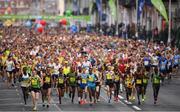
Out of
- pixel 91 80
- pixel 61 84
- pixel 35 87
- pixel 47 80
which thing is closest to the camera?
pixel 35 87

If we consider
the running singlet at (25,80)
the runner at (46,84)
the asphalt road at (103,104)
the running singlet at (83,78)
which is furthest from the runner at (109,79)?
the running singlet at (25,80)

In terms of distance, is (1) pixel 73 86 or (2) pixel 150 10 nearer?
(1) pixel 73 86

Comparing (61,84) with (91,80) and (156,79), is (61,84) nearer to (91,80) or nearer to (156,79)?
(91,80)

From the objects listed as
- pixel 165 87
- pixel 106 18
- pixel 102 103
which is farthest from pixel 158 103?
pixel 106 18

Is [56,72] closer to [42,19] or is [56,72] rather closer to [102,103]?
[102,103]

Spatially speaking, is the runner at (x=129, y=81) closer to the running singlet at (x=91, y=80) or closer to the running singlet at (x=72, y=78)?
the running singlet at (x=91, y=80)

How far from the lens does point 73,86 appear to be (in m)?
32.9

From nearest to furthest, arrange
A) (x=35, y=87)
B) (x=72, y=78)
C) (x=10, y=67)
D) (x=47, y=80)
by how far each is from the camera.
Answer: (x=35, y=87), (x=47, y=80), (x=72, y=78), (x=10, y=67)

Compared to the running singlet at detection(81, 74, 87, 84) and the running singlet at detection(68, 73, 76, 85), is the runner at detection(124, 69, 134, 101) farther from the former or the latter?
the running singlet at detection(68, 73, 76, 85)

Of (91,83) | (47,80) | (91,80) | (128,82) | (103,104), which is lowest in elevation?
(103,104)

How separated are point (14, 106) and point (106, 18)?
90096 millimetres

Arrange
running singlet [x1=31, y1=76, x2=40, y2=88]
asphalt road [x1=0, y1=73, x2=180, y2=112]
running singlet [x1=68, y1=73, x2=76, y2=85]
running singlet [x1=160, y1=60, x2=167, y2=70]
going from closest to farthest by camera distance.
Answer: running singlet [x1=31, y1=76, x2=40, y2=88] → asphalt road [x1=0, y1=73, x2=180, y2=112] → running singlet [x1=68, y1=73, x2=76, y2=85] → running singlet [x1=160, y1=60, x2=167, y2=70]

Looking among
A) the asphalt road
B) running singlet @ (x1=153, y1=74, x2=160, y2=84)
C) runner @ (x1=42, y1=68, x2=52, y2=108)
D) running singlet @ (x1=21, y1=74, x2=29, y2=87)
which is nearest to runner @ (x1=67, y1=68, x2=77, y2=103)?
the asphalt road

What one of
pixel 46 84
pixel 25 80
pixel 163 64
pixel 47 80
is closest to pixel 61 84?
pixel 46 84
